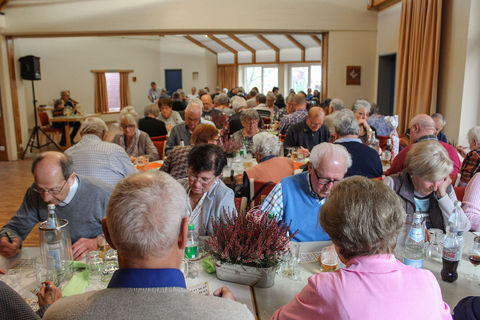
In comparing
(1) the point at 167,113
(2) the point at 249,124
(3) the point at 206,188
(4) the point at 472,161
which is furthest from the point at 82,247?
(1) the point at 167,113

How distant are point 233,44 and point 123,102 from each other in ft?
18.9

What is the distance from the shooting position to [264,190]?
307cm

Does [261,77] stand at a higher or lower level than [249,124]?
higher

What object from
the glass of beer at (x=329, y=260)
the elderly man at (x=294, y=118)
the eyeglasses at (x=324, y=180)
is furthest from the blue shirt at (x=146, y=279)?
the elderly man at (x=294, y=118)

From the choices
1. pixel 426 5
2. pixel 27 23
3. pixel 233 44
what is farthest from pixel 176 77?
pixel 426 5

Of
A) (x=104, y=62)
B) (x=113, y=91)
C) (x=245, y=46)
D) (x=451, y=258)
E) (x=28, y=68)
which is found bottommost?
(x=451, y=258)

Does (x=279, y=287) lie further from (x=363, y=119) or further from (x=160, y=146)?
(x=363, y=119)

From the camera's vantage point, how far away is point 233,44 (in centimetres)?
1864

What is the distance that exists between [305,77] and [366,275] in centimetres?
1735

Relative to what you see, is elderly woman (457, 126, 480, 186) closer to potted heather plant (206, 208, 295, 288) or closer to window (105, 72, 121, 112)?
potted heather plant (206, 208, 295, 288)

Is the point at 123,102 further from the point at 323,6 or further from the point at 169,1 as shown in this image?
the point at 323,6

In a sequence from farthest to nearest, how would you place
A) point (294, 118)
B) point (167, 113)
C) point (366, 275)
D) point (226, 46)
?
point (226, 46), point (167, 113), point (294, 118), point (366, 275)

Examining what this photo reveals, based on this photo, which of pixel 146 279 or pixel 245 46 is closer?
pixel 146 279

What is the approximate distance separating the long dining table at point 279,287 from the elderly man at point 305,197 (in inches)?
19.7
